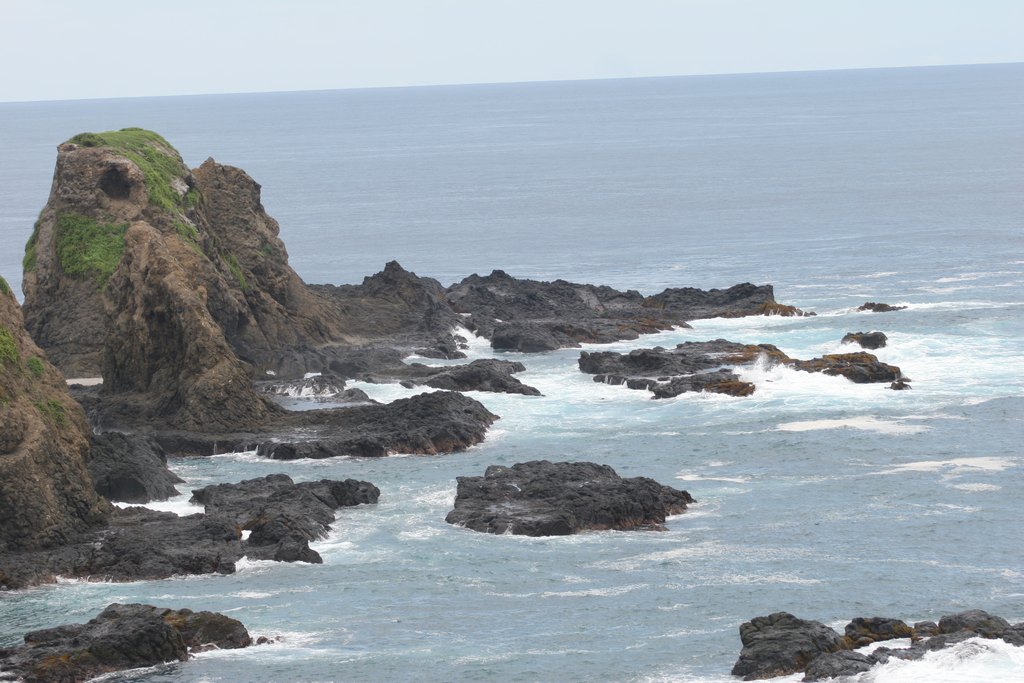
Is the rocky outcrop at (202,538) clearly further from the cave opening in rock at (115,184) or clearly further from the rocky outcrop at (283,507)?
the cave opening in rock at (115,184)

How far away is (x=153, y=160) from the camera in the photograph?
7838 cm

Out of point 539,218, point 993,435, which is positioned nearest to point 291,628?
point 993,435

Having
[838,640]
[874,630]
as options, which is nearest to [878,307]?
[874,630]

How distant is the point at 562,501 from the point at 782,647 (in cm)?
1502

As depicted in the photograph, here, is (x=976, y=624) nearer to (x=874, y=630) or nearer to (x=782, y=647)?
(x=874, y=630)

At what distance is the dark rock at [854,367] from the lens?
68688 mm

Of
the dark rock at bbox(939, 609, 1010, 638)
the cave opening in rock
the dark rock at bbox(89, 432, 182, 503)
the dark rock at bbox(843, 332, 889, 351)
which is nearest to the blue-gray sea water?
the dark rock at bbox(843, 332, 889, 351)

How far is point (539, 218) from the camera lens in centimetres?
15338

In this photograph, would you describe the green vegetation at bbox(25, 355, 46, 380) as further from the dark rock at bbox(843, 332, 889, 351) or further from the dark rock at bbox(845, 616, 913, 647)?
the dark rock at bbox(843, 332, 889, 351)

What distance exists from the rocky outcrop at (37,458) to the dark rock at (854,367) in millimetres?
33495

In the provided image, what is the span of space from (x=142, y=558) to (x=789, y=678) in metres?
19.2

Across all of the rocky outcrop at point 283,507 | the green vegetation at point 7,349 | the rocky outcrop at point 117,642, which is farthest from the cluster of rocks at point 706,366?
the rocky outcrop at point 117,642

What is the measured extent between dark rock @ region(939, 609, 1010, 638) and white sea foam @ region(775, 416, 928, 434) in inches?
939

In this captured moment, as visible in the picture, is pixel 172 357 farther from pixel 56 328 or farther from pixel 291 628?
pixel 291 628
